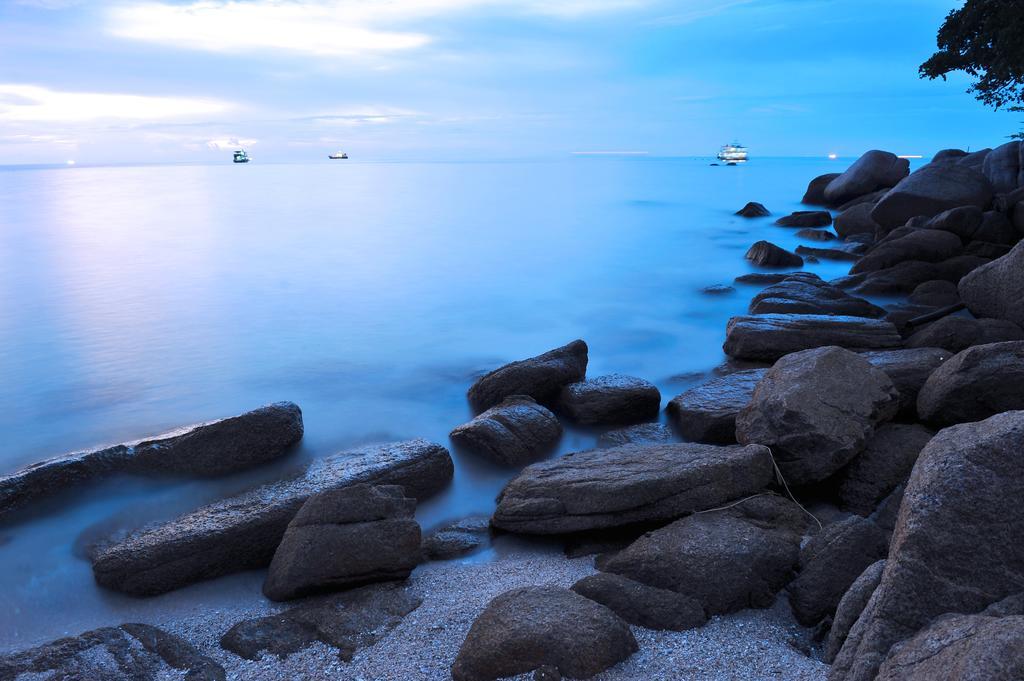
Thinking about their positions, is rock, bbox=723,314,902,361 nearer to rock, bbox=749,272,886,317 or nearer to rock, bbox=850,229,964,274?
rock, bbox=749,272,886,317

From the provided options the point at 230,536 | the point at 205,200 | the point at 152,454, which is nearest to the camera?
the point at 230,536

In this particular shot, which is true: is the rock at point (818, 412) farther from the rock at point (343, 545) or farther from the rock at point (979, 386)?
the rock at point (343, 545)

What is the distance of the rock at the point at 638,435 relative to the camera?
22.8ft

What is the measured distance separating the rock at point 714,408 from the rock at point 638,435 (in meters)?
0.19

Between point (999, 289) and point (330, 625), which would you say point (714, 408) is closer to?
point (330, 625)

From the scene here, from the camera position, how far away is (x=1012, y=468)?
9.90 ft

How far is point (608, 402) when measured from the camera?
7559mm

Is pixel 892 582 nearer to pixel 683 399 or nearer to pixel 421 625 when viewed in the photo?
pixel 421 625

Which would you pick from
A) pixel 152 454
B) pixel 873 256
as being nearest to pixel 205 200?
pixel 873 256

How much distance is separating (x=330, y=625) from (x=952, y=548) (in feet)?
9.59

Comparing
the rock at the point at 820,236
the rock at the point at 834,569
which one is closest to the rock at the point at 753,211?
the rock at the point at 820,236

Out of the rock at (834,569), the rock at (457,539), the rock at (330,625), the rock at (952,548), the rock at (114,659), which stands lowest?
the rock at (457,539)

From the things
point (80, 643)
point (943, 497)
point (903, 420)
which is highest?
point (943, 497)

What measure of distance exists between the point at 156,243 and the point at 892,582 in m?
22.6
